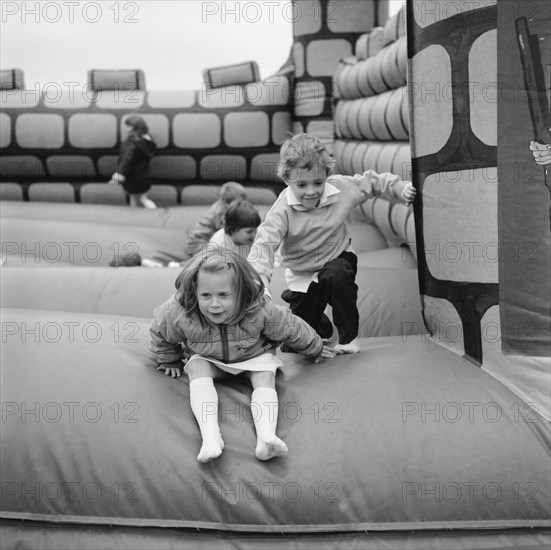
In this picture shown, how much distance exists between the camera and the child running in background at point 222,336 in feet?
4.70

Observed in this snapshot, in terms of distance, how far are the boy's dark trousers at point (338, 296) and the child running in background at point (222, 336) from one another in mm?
101

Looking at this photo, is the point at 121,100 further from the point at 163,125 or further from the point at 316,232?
the point at 316,232

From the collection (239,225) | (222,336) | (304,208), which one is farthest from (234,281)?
(239,225)

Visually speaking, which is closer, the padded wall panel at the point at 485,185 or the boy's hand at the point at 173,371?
the padded wall panel at the point at 485,185

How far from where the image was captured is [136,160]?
4.26m

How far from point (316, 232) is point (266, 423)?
1.63 feet

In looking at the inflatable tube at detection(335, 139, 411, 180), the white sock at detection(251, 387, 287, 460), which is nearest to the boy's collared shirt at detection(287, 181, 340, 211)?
the white sock at detection(251, 387, 287, 460)

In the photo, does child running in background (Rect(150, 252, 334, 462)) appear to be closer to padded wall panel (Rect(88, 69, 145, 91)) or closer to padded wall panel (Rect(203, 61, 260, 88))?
padded wall panel (Rect(203, 61, 260, 88))

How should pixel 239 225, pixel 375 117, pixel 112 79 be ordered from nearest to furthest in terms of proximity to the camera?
pixel 239 225, pixel 375 117, pixel 112 79

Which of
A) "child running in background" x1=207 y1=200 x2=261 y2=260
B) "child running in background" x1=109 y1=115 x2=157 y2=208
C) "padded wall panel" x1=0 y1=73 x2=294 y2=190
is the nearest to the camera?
"child running in background" x1=207 y1=200 x2=261 y2=260

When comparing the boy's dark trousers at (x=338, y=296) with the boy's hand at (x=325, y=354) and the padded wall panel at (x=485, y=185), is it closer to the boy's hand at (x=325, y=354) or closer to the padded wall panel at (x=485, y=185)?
the boy's hand at (x=325, y=354)

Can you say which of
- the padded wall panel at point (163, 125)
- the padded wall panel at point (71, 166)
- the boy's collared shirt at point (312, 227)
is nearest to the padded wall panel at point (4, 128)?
the padded wall panel at point (163, 125)

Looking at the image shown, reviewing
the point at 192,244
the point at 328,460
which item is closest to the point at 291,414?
the point at 328,460

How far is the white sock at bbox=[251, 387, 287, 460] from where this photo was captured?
1.39 m
